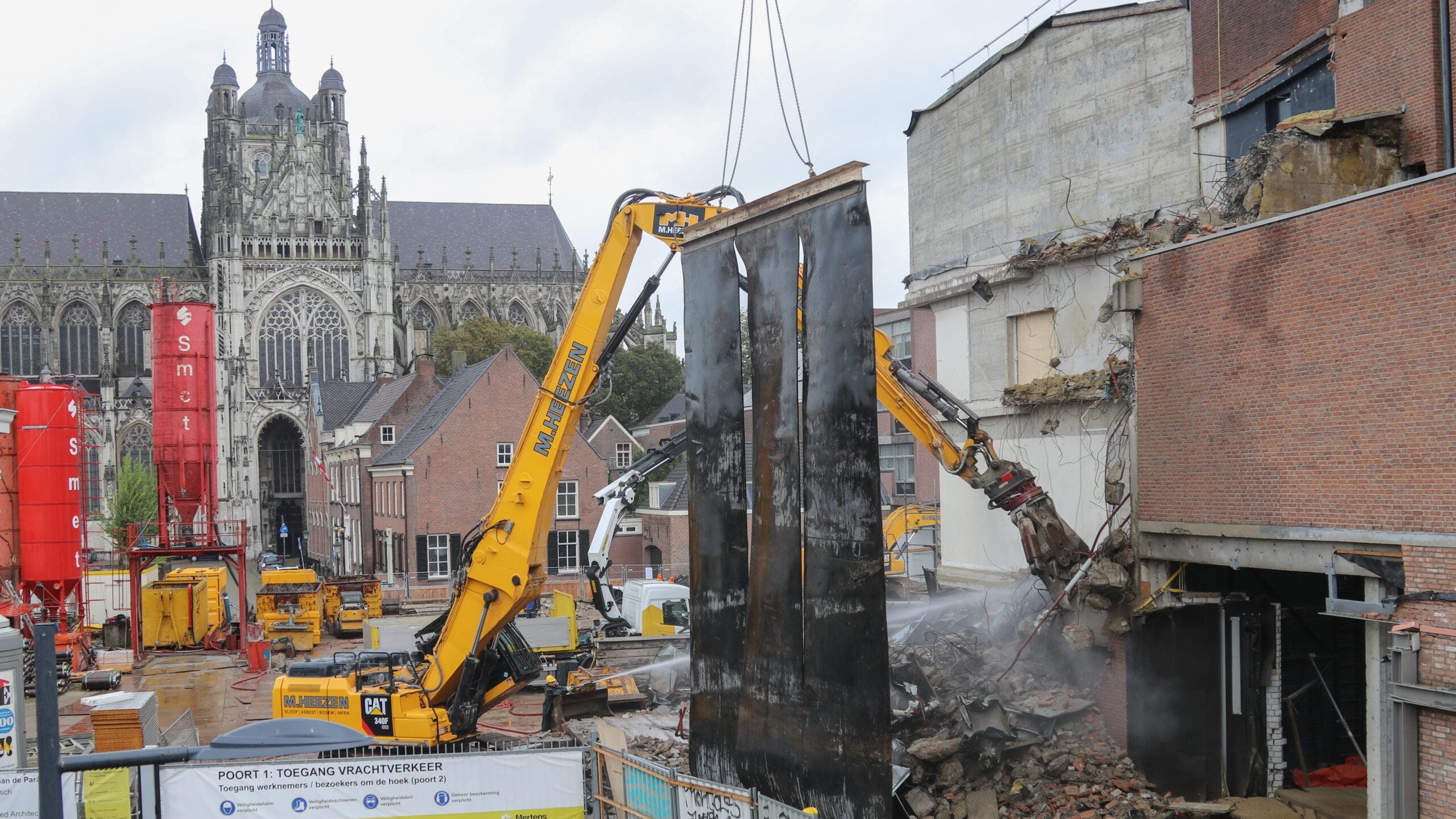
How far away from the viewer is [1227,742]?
50.9 feet

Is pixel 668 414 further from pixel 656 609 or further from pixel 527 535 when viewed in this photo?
pixel 527 535

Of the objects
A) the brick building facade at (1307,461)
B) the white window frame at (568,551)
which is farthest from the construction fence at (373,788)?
the white window frame at (568,551)

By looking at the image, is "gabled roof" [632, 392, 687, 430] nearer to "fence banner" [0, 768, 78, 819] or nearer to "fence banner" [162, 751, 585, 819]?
"fence banner" [162, 751, 585, 819]

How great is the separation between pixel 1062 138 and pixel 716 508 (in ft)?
35.8

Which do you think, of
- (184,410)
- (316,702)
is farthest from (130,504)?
(316,702)

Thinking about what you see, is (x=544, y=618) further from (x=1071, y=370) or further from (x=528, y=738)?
(x=1071, y=370)

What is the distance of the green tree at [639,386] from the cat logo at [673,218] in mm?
65478

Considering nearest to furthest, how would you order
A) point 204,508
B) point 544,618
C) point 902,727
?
1. point 902,727
2. point 544,618
3. point 204,508

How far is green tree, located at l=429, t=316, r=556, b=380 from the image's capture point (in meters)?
89.0

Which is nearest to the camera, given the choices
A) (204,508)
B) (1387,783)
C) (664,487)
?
(1387,783)

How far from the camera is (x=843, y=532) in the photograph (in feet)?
35.4

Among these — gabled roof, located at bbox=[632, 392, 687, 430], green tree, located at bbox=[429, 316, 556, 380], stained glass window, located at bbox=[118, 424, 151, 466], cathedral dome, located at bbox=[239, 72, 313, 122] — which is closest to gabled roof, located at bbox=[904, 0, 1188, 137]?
gabled roof, located at bbox=[632, 392, 687, 430]

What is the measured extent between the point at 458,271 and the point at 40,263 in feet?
110

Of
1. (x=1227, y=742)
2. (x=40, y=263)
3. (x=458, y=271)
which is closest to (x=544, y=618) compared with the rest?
(x=1227, y=742)
